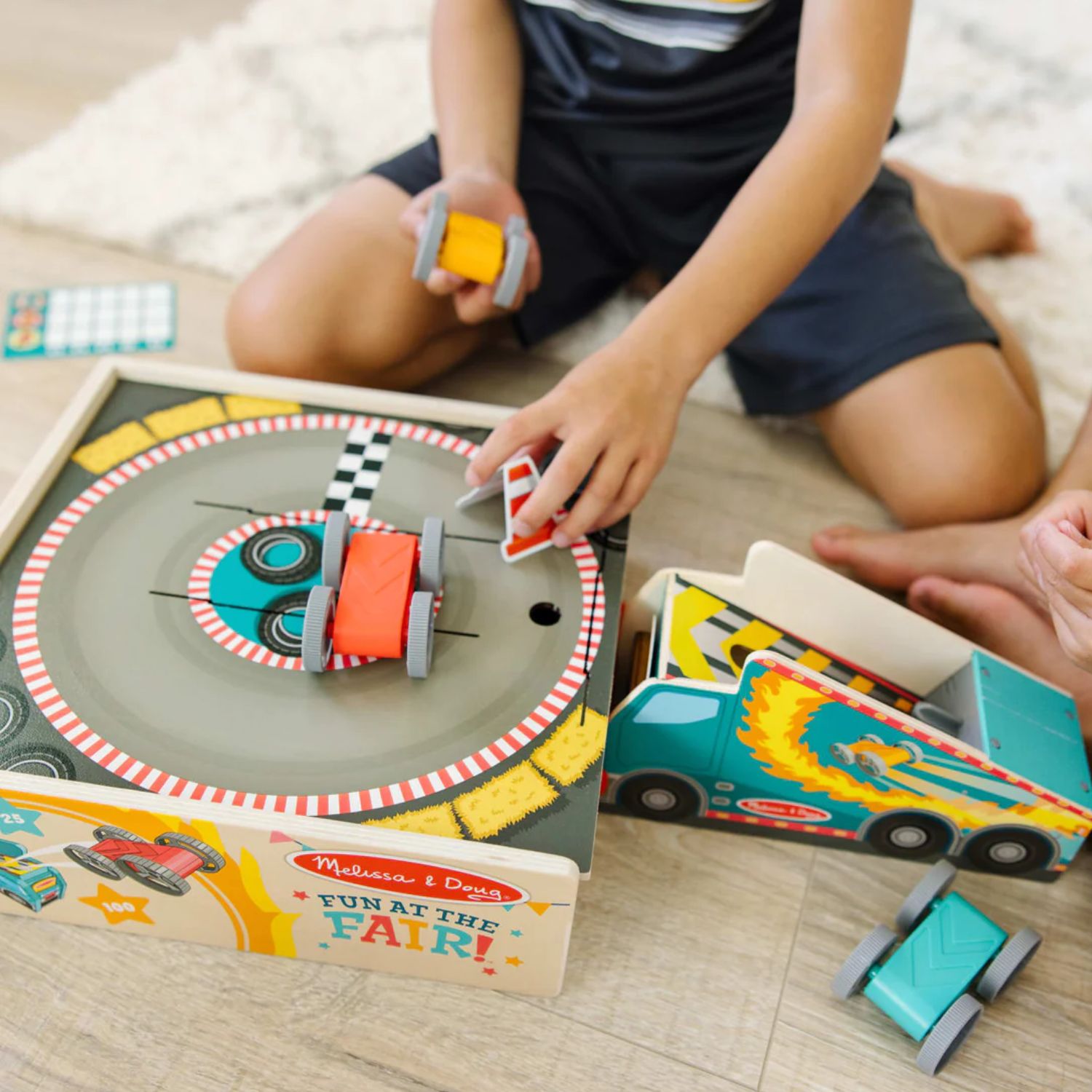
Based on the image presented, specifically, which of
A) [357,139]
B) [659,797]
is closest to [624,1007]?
[659,797]

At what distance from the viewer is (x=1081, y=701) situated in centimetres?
79

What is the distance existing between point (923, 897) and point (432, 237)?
58cm

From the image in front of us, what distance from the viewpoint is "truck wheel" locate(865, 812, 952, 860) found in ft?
2.43

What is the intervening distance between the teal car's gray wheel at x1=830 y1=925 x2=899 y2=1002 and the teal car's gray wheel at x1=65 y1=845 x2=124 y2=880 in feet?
1.48

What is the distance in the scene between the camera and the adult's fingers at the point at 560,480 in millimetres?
715

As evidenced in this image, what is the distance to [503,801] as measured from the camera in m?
0.62

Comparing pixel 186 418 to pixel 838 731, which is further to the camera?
pixel 186 418

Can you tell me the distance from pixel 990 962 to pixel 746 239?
1.72ft

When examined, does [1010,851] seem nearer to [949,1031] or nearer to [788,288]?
[949,1031]

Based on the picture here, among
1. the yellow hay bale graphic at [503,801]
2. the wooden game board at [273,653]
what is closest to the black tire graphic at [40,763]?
the wooden game board at [273,653]

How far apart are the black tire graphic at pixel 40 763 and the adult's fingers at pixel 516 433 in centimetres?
31

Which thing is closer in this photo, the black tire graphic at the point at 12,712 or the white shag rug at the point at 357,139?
the black tire graphic at the point at 12,712

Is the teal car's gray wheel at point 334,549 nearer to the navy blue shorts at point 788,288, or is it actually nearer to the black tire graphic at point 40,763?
the black tire graphic at point 40,763

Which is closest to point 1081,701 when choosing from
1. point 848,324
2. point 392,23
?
point 848,324
